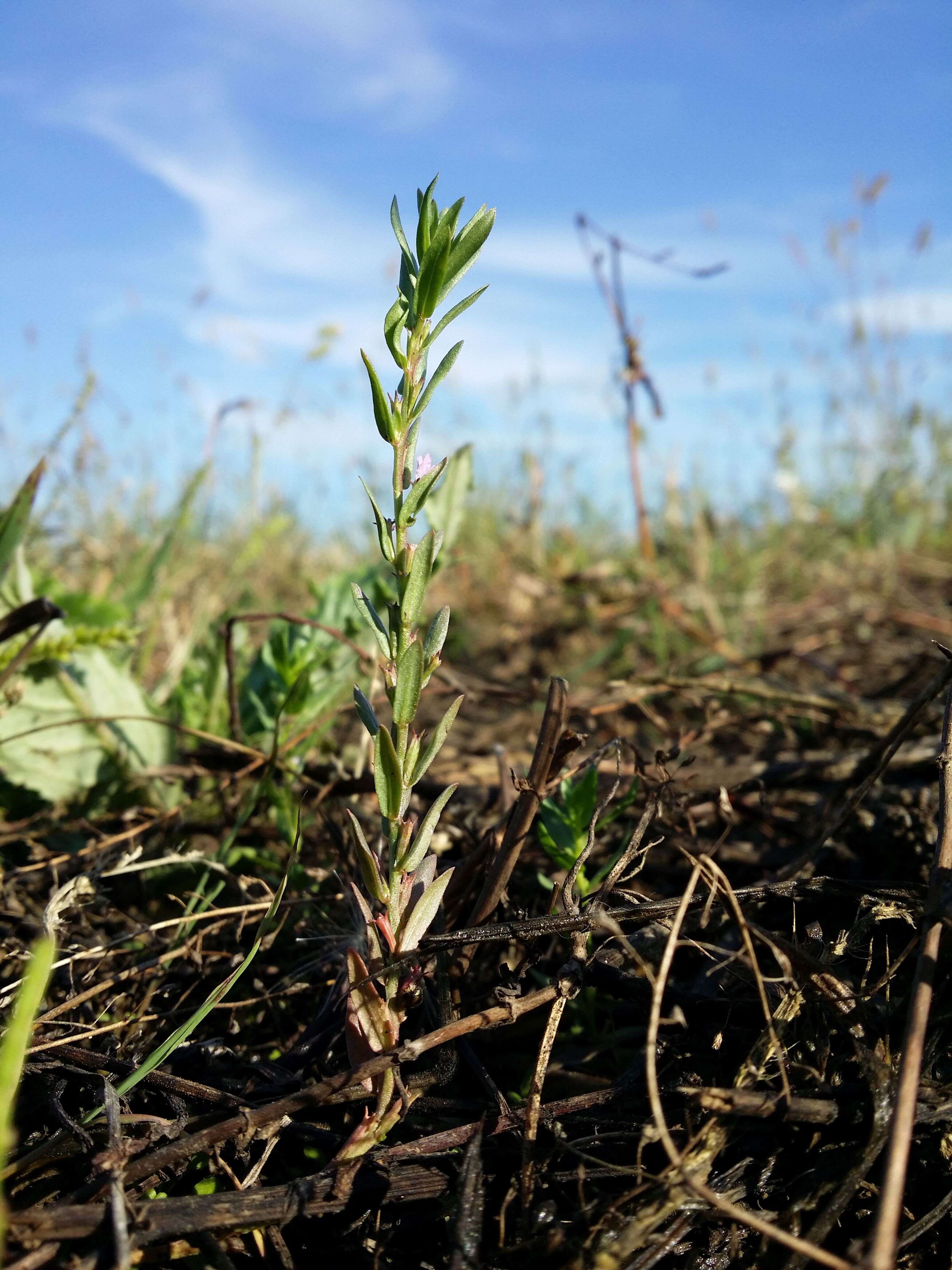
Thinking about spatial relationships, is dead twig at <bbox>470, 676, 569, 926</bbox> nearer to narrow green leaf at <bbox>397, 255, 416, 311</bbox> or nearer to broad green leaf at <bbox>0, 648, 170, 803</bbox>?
narrow green leaf at <bbox>397, 255, 416, 311</bbox>

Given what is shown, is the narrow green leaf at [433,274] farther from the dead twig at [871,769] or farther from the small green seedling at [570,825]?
the dead twig at [871,769]

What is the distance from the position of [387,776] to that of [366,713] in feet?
0.29

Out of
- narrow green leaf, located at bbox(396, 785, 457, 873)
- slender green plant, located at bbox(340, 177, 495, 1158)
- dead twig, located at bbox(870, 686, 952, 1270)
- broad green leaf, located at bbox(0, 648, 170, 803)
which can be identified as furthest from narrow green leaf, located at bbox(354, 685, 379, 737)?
broad green leaf, located at bbox(0, 648, 170, 803)

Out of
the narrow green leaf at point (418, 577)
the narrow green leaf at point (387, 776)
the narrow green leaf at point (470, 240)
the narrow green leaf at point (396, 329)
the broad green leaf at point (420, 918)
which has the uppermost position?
the narrow green leaf at point (470, 240)

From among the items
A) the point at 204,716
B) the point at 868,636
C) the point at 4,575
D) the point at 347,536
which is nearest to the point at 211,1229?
the point at 204,716

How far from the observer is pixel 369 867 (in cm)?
101

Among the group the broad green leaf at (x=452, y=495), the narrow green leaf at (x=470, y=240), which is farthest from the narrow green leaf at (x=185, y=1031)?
the broad green leaf at (x=452, y=495)

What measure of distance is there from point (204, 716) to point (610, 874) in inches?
44.8

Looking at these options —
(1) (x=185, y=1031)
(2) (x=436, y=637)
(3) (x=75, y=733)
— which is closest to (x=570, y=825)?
(2) (x=436, y=637)

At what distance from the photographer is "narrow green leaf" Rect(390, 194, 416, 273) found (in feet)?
3.32

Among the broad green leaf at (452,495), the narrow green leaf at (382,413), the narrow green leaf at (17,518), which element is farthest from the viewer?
the broad green leaf at (452,495)

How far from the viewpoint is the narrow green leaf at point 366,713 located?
3.36ft

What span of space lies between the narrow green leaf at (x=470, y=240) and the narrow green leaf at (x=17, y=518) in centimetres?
106

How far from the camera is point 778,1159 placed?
1.02 metres
